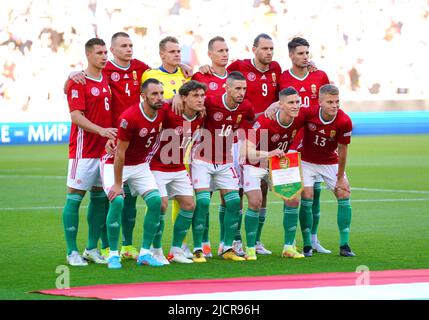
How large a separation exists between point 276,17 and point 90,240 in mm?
22180

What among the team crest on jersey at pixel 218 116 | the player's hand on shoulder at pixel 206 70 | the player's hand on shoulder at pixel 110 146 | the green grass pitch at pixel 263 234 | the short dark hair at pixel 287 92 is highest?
the player's hand on shoulder at pixel 206 70

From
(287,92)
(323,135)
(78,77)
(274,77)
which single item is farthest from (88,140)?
(323,135)

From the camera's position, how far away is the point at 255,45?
9742 millimetres

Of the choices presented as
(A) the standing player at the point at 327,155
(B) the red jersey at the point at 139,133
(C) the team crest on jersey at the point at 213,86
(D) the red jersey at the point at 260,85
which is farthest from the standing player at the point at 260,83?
(B) the red jersey at the point at 139,133

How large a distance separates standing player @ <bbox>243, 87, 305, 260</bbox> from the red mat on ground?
1378 millimetres

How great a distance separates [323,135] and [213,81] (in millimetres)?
1236

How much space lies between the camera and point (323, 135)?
928 cm

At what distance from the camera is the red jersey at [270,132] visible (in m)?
9.09

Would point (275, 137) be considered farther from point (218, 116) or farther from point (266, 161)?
point (218, 116)

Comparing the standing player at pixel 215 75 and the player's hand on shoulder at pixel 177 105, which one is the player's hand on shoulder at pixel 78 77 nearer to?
the player's hand on shoulder at pixel 177 105

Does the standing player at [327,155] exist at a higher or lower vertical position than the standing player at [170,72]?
lower

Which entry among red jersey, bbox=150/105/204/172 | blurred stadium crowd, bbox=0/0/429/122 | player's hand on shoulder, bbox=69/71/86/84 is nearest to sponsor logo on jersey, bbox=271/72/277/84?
red jersey, bbox=150/105/204/172

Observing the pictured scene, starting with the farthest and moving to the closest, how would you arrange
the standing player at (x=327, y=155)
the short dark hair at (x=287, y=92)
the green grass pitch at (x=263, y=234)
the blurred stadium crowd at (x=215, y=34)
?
the blurred stadium crowd at (x=215, y=34) → the standing player at (x=327, y=155) → the short dark hair at (x=287, y=92) → the green grass pitch at (x=263, y=234)

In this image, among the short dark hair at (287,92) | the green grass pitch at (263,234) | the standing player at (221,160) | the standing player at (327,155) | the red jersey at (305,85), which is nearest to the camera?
the green grass pitch at (263,234)
